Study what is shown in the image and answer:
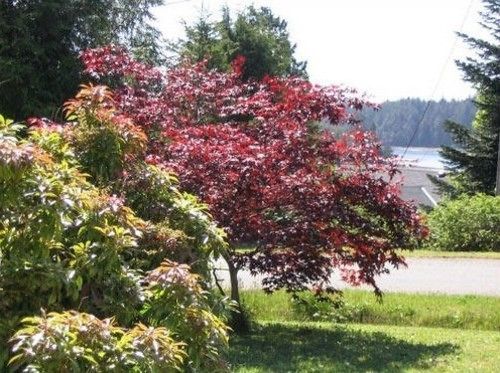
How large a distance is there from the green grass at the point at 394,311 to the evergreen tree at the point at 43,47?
24.7ft

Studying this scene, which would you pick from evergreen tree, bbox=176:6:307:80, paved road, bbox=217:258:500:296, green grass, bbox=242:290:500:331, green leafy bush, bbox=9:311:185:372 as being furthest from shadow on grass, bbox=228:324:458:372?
evergreen tree, bbox=176:6:307:80

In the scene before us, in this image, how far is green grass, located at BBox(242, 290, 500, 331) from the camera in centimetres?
1047

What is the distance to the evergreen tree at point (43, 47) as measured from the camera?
55.4 feet

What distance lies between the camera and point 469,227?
826 inches

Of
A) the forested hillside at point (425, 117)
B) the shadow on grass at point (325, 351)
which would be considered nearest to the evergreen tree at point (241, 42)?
the forested hillside at point (425, 117)

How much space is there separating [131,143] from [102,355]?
5.25 feet

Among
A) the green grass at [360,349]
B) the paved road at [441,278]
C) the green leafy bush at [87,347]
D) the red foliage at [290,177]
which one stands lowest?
the green grass at [360,349]

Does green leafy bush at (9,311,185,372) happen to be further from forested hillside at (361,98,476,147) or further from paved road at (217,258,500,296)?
forested hillside at (361,98,476,147)

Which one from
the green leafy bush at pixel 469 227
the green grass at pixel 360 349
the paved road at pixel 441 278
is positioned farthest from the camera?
the green leafy bush at pixel 469 227

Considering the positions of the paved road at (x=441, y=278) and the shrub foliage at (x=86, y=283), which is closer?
the shrub foliage at (x=86, y=283)

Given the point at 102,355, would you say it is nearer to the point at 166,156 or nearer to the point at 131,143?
the point at 131,143

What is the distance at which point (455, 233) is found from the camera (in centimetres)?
2111

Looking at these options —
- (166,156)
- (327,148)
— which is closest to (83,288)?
(166,156)

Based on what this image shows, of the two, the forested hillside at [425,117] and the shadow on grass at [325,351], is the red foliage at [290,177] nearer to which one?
the shadow on grass at [325,351]
